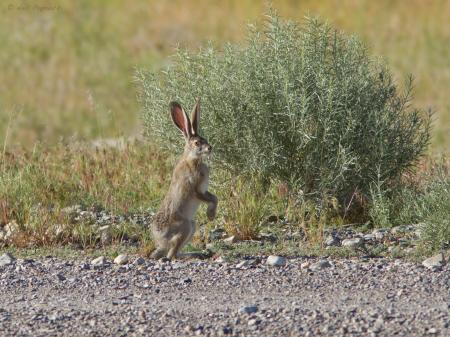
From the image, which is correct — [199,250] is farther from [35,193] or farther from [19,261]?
[35,193]

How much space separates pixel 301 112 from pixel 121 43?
1075 cm

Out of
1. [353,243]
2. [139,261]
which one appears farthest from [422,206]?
[139,261]

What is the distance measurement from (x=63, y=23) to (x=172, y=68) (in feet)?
36.3

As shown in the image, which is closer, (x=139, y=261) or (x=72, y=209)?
(x=139, y=261)

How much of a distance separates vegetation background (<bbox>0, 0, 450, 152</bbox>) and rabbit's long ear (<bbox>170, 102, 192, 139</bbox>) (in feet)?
21.5

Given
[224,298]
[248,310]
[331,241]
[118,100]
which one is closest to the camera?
[248,310]

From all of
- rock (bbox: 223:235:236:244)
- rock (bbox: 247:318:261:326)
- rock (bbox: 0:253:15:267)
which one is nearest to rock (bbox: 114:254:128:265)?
rock (bbox: 0:253:15:267)

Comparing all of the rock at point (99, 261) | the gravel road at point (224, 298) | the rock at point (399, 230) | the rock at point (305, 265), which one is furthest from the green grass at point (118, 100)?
the gravel road at point (224, 298)

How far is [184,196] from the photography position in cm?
843

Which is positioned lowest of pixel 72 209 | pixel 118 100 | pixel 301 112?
pixel 72 209

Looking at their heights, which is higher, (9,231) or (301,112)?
(301,112)

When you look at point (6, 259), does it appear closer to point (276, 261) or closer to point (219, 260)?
point (219, 260)

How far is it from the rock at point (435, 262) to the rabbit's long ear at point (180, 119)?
1895 mm

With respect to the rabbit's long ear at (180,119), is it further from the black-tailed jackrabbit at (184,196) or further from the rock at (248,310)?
the rock at (248,310)
